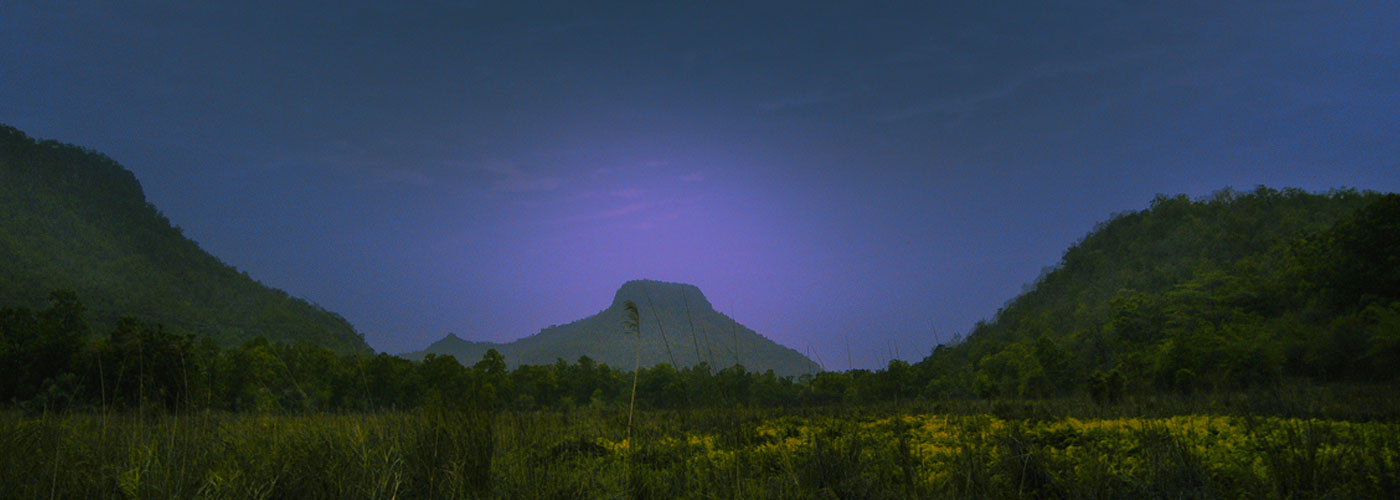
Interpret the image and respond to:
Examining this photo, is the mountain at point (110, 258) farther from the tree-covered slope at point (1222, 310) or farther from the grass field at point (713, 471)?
the grass field at point (713, 471)

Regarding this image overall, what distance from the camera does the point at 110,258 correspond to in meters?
93.3

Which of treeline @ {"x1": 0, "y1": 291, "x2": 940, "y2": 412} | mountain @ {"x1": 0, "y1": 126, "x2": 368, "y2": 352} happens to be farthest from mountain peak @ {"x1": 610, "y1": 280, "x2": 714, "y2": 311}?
mountain @ {"x1": 0, "y1": 126, "x2": 368, "y2": 352}

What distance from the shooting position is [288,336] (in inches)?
3295

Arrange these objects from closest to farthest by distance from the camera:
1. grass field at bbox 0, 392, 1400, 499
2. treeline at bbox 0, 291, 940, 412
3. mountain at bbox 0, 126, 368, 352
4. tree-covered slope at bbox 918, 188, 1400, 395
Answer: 1. grass field at bbox 0, 392, 1400, 499
2. treeline at bbox 0, 291, 940, 412
3. tree-covered slope at bbox 918, 188, 1400, 395
4. mountain at bbox 0, 126, 368, 352

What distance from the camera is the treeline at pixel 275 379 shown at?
17.4 feet

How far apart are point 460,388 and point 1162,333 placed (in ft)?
171

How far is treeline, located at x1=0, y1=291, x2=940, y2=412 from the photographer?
531cm

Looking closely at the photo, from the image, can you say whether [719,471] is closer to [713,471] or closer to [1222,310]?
[713,471]

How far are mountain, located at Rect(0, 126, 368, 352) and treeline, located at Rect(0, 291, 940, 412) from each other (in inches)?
1304

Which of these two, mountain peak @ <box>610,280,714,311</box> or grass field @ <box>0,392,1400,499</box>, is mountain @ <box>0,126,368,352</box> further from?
grass field @ <box>0,392,1400,499</box>

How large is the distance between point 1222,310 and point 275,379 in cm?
5927

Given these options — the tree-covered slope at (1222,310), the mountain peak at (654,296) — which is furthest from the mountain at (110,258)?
the tree-covered slope at (1222,310)

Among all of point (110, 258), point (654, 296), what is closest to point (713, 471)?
point (110, 258)

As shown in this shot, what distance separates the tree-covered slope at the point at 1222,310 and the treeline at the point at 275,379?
3.60 m
